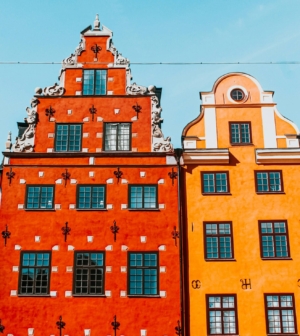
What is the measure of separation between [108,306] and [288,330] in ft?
23.4

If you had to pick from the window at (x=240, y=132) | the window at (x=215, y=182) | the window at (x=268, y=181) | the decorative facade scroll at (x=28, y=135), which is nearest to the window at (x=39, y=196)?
the decorative facade scroll at (x=28, y=135)

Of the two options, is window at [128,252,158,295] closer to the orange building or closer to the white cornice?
the orange building

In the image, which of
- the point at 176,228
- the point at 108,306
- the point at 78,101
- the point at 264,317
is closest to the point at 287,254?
the point at 264,317

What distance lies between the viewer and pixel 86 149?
82.3 feet

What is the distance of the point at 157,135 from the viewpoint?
25.3 m

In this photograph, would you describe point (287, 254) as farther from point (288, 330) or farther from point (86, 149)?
point (86, 149)

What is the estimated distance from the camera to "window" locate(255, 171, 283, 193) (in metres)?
24.3

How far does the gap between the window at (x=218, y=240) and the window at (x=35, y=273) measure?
259 inches

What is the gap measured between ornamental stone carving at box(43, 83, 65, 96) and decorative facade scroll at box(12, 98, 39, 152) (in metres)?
0.74

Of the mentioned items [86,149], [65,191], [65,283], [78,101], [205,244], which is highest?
[78,101]

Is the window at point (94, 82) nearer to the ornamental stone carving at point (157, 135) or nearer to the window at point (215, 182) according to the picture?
the ornamental stone carving at point (157, 135)

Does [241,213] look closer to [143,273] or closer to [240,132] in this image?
[240,132]

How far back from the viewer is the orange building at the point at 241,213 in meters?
22.5

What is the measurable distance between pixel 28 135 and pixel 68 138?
1793 mm
